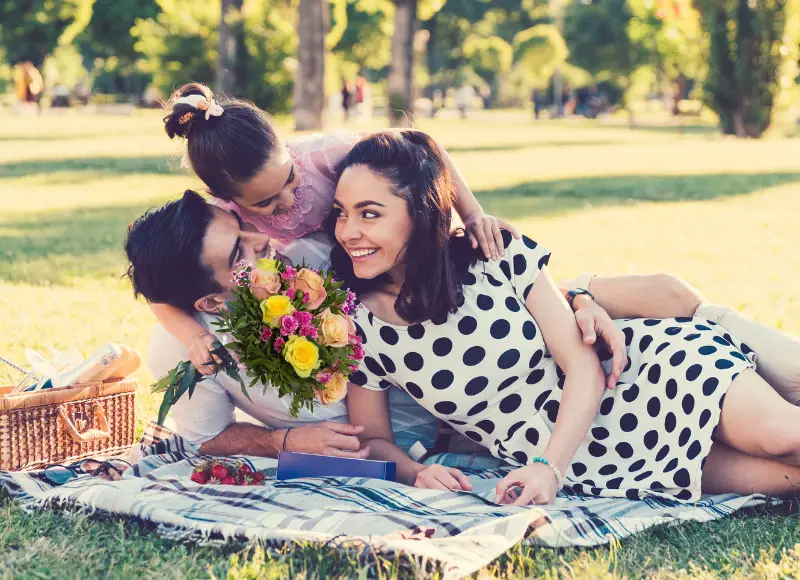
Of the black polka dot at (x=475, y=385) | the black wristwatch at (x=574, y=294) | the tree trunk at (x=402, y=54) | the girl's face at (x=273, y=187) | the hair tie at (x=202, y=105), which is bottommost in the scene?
the black polka dot at (x=475, y=385)

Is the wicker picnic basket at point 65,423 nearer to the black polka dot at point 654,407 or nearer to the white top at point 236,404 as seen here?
the white top at point 236,404

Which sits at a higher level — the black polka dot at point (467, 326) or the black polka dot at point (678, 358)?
the black polka dot at point (467, 326)

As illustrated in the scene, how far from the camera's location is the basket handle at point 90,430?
4180 millimetres

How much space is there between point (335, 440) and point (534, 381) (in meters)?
0.77

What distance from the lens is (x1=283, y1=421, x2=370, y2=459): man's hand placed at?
3.94m

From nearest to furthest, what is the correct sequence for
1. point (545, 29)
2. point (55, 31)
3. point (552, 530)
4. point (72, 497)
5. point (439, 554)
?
point (439, 554), point (552, 530), point (72, 497), point (55, 31), point (545, 29)

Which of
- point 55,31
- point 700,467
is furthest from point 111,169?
point 55,31

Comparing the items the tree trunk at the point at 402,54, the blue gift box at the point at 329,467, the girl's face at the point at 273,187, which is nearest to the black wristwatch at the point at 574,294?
the blue gift box at the point at 329,467

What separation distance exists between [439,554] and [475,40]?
204 ft

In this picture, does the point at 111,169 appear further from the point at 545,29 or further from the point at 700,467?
the point at 545,29

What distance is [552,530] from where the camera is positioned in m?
3.31

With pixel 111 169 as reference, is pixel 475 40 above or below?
above

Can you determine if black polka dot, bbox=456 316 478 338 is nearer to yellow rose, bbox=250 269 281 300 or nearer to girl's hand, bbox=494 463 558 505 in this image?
girl's hand, bbox=494 463 558 505

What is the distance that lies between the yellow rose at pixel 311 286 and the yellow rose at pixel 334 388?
27cm
